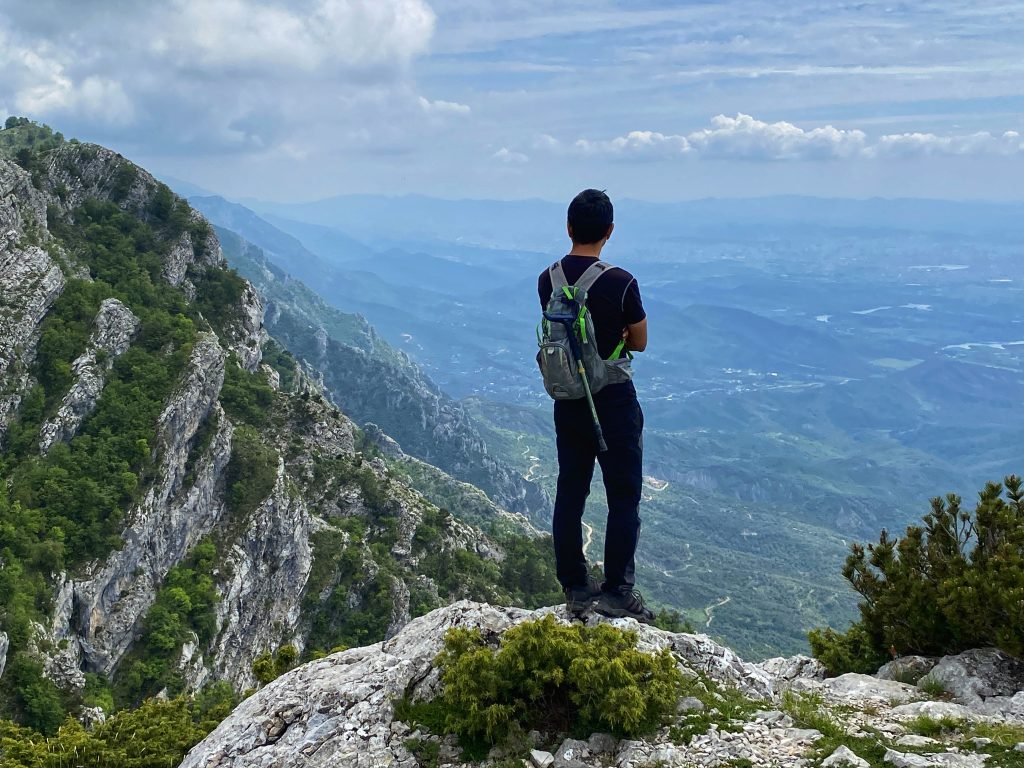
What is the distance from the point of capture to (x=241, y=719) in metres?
9.12

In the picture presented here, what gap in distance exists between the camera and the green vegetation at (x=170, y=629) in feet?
124

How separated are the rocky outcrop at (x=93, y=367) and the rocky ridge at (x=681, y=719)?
37.7m

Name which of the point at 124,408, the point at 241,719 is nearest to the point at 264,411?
the point at 124,408

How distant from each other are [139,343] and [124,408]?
6498 mm

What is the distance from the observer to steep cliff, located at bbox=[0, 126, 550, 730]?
121ft

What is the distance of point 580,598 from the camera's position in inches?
374

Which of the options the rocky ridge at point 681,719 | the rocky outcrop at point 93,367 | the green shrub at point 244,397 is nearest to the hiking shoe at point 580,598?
the rocky ridge at point 681,719

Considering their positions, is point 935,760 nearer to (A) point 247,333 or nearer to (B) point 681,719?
(B) point 681,719

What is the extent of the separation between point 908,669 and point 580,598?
4.39m

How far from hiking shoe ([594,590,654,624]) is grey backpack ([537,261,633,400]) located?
272 centimetres

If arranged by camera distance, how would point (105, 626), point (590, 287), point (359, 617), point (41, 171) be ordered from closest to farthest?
point (590, 287) < point (105, 626) < point (359, 617) < point (41, 171)

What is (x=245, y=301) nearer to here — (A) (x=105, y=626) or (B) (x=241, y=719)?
(A) (x=105, y=626)

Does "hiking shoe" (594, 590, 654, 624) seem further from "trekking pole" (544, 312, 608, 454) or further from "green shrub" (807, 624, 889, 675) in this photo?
"green shrub" (807, 624, 889, 675)

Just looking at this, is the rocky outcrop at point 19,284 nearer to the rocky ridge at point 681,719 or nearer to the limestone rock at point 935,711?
the rocky ridge at point 681,719
